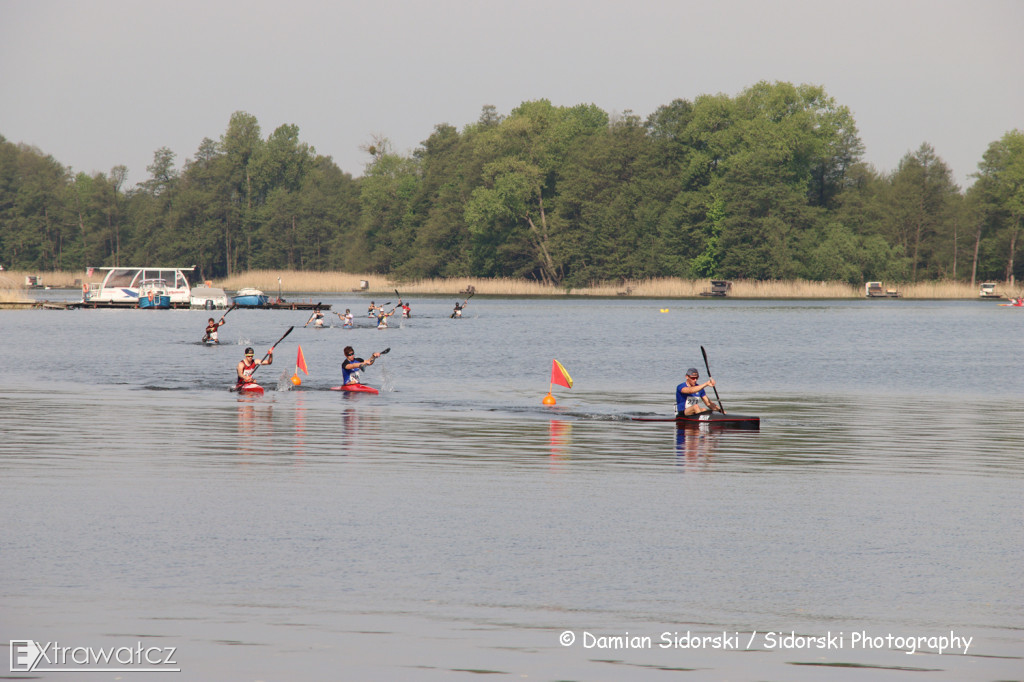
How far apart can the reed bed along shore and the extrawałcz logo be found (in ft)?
357

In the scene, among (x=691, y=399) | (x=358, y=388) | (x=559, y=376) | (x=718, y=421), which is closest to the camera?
(x=718, y=421)

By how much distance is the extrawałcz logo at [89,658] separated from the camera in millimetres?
8719

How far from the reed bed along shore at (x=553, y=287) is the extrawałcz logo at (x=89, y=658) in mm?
108815

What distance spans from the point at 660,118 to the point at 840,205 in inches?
984

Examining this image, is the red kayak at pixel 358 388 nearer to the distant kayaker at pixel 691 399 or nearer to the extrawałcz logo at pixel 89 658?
the distant kayaker at pixel 691 399

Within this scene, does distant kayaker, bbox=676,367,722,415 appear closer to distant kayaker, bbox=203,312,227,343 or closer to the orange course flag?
the orange course flag

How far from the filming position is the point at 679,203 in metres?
137

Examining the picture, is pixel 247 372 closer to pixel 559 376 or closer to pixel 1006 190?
pixel 559 376

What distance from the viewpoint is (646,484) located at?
58.4ft

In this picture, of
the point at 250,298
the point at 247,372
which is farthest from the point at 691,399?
the point at 250,298

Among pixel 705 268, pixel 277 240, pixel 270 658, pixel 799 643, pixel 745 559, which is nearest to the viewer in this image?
pixel 270 658

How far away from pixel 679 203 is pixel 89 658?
431 feet

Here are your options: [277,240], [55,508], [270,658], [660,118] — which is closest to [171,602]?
[270,658]

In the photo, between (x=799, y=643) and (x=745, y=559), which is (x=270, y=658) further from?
(x=745, y=559)
